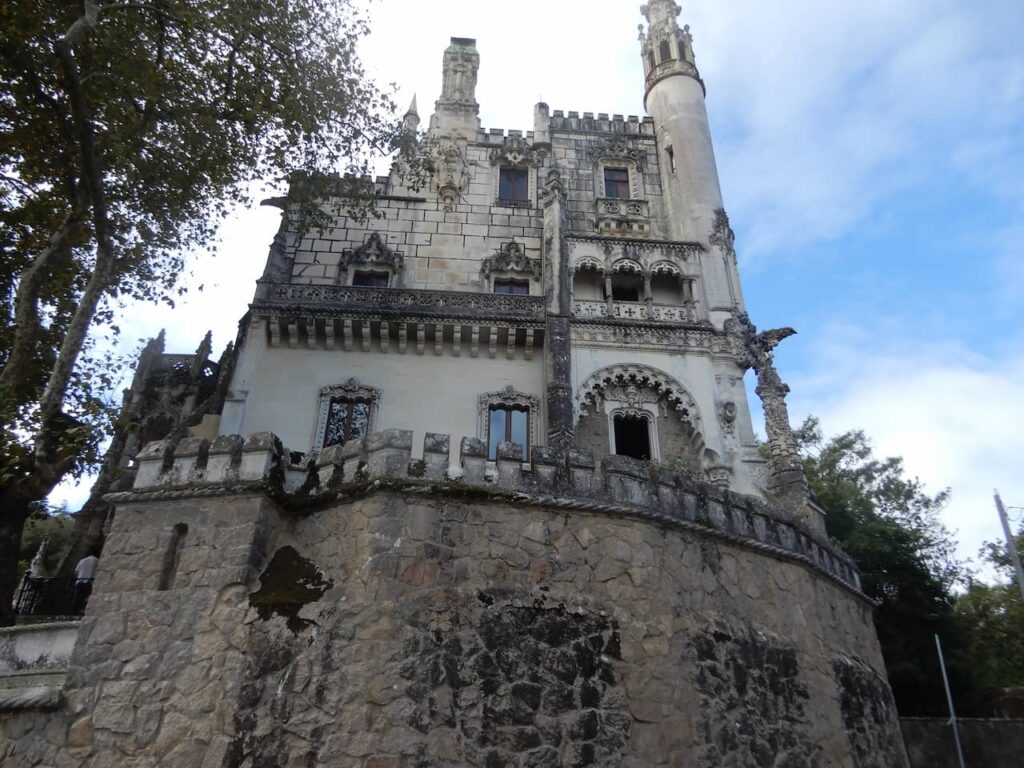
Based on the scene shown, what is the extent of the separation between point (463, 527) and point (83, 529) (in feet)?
36.4

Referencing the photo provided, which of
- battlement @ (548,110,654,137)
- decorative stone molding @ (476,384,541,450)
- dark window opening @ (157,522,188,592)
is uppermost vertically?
battlement @ (548,110,654,137)

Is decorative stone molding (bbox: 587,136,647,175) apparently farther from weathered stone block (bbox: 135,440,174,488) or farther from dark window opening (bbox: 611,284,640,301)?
weathered stone block (bbox: 135,440,174,488)

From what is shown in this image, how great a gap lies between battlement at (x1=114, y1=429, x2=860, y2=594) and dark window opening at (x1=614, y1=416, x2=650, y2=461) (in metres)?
8.78

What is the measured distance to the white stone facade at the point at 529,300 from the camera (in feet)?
55.5

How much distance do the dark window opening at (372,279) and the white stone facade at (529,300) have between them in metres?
0.04

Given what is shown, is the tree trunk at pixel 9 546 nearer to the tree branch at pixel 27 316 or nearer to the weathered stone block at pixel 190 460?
the tree branch at pixel 27 316

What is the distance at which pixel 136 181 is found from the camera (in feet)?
47.0

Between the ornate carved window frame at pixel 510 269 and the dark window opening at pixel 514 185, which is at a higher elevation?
the dark window opening at pixel 514 185

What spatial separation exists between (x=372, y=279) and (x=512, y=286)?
3921 mm

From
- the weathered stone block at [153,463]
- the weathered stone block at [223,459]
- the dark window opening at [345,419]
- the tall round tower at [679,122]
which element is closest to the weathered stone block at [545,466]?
the weathered stone block at [223,459]

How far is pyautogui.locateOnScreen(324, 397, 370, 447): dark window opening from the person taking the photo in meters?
16.6

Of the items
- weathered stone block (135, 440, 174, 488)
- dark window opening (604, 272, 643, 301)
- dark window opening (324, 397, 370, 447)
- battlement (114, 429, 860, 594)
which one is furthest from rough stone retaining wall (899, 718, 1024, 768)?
weathered stone block (135, 440, 174, 488)

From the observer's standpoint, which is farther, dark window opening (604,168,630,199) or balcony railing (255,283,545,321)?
dark window opening (604,168,630,199)

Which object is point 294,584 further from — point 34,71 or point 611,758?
point 34,71
